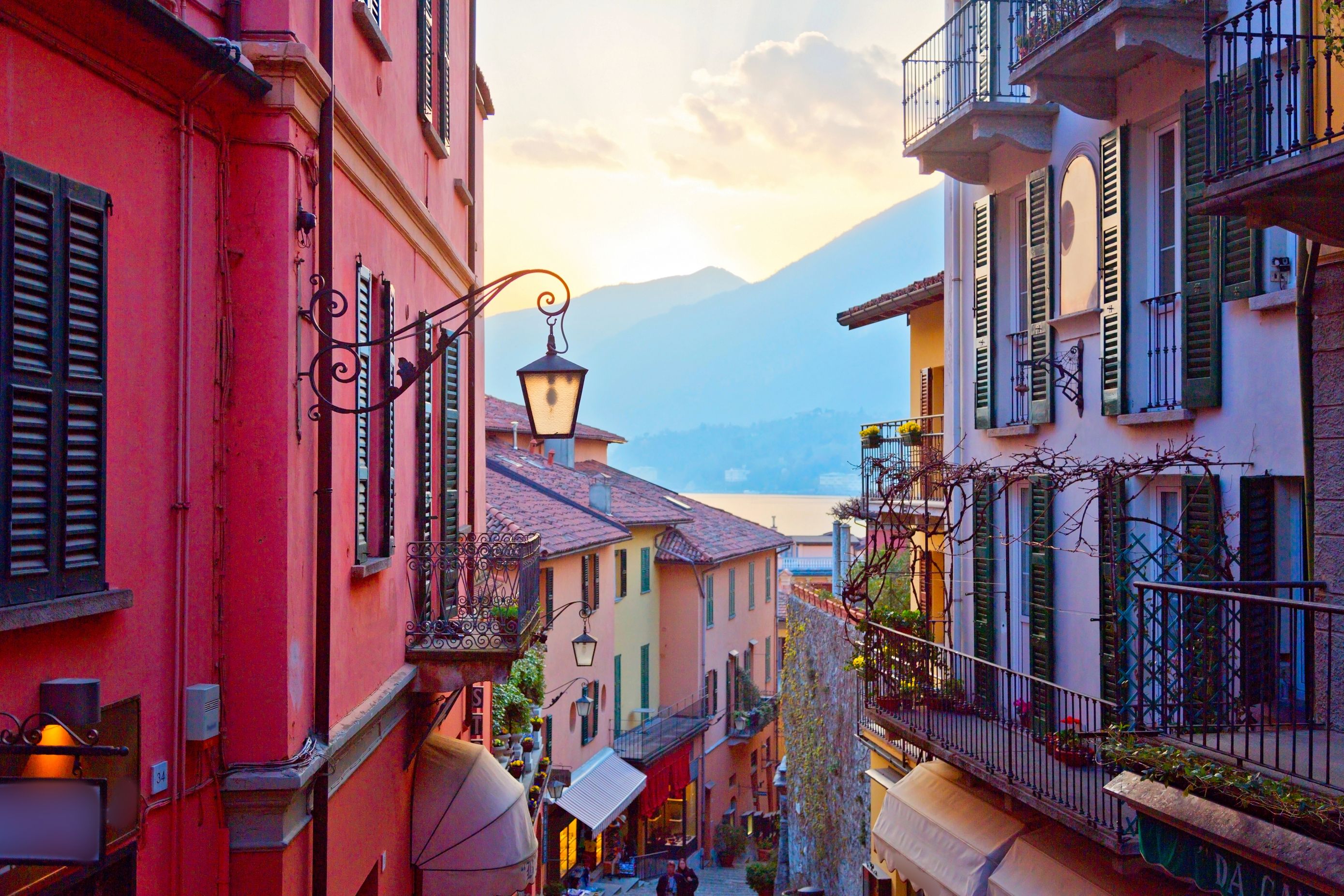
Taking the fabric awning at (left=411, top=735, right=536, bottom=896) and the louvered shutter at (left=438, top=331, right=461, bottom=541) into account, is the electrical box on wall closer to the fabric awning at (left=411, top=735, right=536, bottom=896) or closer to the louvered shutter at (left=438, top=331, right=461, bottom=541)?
the fabric awning at (left=411, top=735, right=536, bottom=896)

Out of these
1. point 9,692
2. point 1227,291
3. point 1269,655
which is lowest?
point 1269,655

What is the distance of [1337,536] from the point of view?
791 cm

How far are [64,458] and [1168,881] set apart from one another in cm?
824

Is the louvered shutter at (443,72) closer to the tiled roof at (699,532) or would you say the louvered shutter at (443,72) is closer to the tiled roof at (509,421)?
the tiled roof at (509,421)

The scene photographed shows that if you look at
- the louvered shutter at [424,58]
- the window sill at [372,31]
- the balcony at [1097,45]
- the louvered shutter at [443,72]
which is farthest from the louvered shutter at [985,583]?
the window sill at [372,31]

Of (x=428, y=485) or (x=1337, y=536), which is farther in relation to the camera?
(x=428, y=485)

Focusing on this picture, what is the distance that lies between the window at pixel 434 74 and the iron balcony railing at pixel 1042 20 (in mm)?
5704

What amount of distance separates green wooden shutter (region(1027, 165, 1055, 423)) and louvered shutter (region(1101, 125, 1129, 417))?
1.25 m

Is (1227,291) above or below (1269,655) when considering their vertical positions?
above

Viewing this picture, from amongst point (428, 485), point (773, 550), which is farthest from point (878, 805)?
point (773, 550)

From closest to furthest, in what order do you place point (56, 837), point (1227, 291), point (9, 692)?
point (56, 837)
point (9, 692)
point (1227, 291)

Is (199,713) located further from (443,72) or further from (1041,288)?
(1041,288)

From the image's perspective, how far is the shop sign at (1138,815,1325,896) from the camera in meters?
6.40

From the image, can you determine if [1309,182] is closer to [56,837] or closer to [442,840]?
[56,837]
